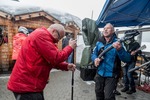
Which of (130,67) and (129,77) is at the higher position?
(130,67)

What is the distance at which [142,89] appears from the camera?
21.8 feet

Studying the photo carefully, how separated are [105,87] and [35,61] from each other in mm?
1773

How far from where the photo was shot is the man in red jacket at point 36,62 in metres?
2.35

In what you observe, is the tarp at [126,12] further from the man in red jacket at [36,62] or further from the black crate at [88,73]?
the man in red jacket at [36,62]

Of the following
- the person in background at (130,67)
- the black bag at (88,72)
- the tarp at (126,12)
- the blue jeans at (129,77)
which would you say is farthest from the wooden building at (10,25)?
the blue jeans at (129,77)

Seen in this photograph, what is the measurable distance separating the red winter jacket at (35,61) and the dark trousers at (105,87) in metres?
1.48

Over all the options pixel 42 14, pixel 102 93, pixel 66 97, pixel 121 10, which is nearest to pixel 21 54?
pixel 102 93

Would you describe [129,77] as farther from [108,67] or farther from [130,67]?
[108,67]

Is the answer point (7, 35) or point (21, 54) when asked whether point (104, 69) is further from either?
point (7, 35)

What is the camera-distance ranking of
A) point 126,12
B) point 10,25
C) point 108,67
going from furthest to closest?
point 10,25, point 126,12, point 108,67

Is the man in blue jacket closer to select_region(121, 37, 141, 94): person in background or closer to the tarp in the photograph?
the tarp

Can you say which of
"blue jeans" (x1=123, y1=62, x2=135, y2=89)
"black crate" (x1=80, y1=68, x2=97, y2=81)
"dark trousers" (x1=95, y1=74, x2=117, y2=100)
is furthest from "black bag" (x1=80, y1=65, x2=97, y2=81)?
"dark trousers" (x1=95, y1=74, x2=117, y2=100)

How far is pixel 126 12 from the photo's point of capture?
612 centimetres

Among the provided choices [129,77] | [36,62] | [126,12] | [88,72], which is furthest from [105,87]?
[88,72]
